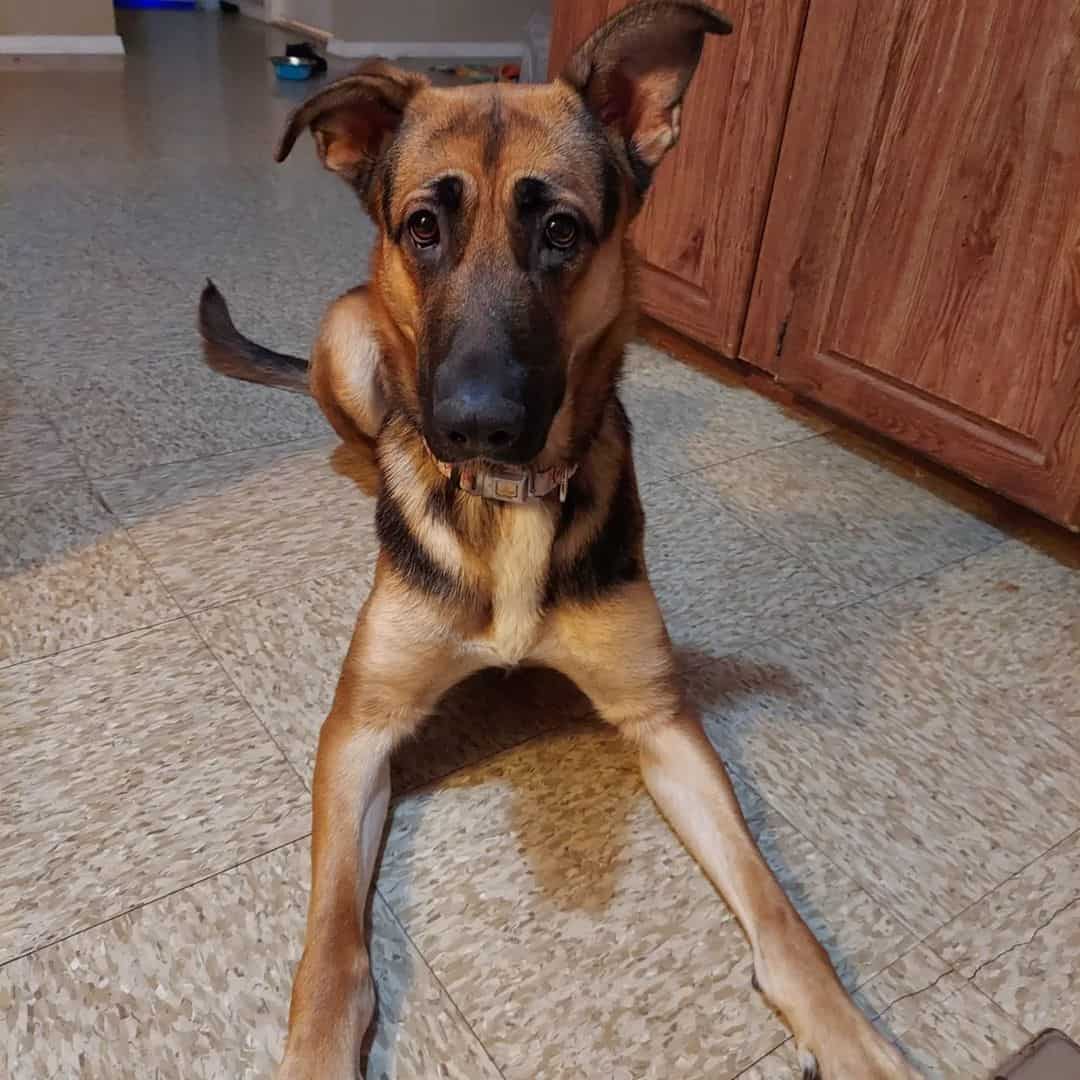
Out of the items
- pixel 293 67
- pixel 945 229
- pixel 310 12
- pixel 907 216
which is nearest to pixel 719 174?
pixel 907 216

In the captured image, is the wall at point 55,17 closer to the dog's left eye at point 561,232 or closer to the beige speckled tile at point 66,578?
the beige speckled tile at point 66,578

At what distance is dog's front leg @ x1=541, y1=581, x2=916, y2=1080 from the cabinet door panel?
4.44 feet

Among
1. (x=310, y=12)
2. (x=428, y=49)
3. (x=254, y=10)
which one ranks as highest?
(x=310, y=12)

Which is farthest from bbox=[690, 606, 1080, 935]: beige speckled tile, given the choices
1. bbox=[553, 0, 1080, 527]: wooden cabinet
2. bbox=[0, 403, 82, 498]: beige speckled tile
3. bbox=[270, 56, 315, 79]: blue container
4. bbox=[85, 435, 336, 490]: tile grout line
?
bbox=[270, 56, 315, 79]: blue container

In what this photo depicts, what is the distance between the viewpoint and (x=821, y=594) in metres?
2.19

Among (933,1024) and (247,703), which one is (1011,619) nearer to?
(933,1024)

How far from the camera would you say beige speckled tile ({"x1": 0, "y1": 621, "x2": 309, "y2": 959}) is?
1.40 metres

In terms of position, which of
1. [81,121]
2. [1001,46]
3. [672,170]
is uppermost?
[1001,46]

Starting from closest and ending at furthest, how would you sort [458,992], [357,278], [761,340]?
[458,992], [761,340], [357,278]

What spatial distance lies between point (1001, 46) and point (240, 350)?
2.01 metres

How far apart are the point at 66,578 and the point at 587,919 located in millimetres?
1268

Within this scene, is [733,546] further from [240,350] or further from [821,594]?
[240,350]

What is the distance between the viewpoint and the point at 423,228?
1.36m

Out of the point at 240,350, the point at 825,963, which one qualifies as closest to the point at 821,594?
the point at 825,963
